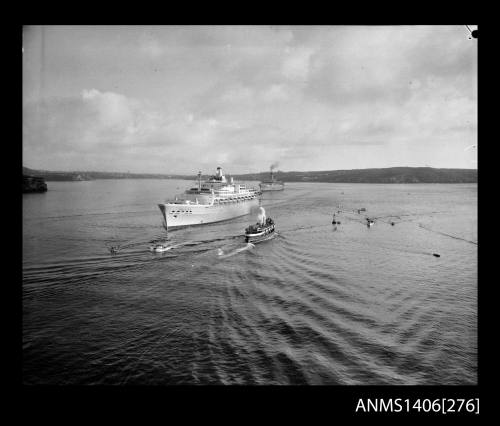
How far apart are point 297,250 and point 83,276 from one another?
52.9 ft

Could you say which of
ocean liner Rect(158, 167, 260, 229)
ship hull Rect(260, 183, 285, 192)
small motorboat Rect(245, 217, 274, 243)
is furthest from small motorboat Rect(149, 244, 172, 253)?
ship hull Rect(260, 183, 285, 192)

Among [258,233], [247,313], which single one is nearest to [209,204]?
[258,233]

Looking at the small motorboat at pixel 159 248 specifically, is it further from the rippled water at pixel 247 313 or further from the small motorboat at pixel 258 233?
the small motorboat at pixel 258 233

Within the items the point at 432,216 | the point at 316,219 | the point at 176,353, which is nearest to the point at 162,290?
the point at 176,353

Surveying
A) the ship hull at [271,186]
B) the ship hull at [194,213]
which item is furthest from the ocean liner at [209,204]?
the ship hull at [271,186]

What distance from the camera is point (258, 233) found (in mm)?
30500

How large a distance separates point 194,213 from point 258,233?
37.1 ft

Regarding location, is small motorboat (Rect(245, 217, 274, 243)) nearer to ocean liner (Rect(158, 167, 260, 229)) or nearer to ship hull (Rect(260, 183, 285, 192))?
ocean liner (Rect(158, 167, 260, 229))

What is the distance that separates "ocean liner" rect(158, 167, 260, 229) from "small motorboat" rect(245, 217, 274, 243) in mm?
10095

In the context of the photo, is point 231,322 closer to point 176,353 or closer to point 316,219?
point 176,353

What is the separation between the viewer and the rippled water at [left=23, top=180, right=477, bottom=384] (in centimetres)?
1013

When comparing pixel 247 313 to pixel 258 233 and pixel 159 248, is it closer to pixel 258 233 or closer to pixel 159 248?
pixel 159 248
